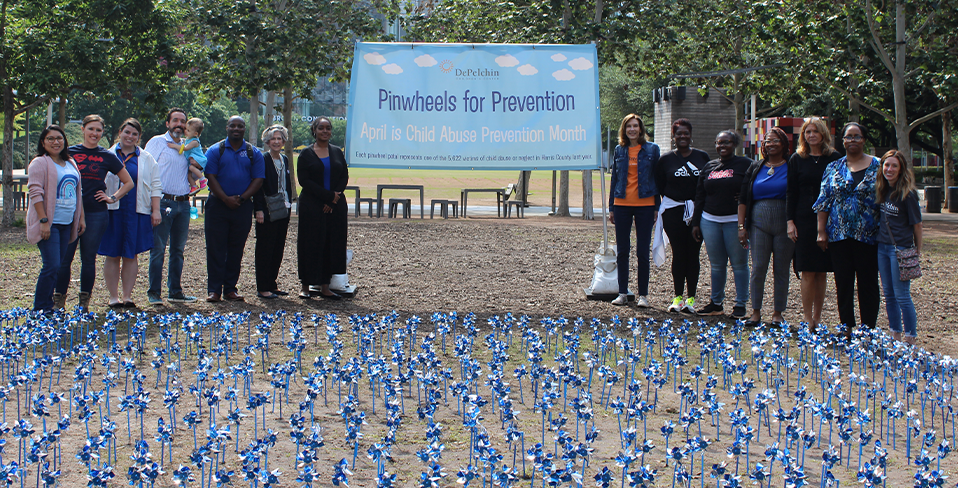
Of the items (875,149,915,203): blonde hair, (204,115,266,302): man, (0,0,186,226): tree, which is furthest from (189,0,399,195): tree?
(875,149,915,203): blonde hair

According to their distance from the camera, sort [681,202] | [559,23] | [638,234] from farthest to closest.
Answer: [559,23] → [638,234] → [681,202]

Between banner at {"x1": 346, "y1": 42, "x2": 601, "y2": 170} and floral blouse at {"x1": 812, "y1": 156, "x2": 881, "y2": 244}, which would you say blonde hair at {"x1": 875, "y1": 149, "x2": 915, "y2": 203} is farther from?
banner at {"x1": 346, "y1": 42, "x2": 601, "y2": 170}

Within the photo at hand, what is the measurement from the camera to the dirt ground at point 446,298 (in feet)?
15.0

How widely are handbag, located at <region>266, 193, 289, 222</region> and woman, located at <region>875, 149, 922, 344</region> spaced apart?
5699 mm

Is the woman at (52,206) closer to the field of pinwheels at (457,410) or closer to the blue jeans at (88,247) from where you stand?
the blue jeans at (88,247)

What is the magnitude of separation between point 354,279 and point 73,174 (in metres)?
4.24

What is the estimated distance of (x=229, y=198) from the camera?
8570mm

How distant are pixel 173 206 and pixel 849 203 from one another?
20.8ft

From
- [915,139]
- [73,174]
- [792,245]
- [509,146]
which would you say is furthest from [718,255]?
[915,139]

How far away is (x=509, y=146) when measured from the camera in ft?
29.9

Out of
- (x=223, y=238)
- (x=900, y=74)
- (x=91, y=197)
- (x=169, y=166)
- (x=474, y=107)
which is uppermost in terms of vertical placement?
(x=900, y=74)

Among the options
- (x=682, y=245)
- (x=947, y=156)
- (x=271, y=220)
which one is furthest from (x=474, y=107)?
(x=947, y=156)

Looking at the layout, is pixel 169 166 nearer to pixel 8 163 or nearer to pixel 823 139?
pixel 823 139

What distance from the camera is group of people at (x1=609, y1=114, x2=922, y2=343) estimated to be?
7004mm
